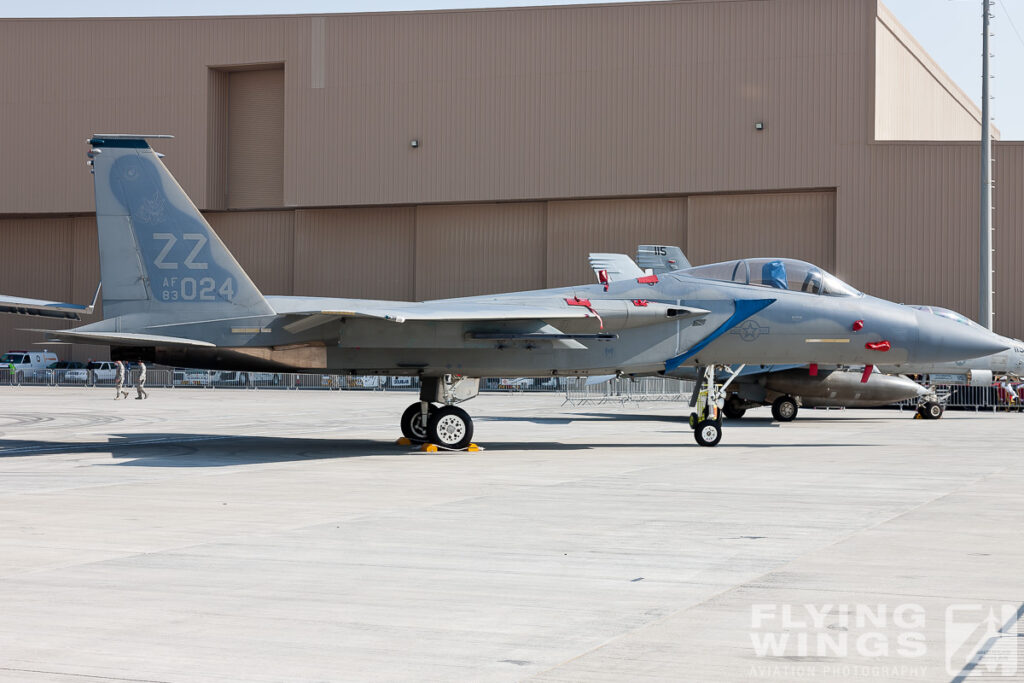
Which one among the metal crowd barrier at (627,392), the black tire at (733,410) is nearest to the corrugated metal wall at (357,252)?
the metal crowd barrier at (627,392)

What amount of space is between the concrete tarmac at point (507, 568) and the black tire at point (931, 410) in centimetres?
1360

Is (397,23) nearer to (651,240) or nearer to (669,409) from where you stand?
(651,240)

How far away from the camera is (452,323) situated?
1540cm

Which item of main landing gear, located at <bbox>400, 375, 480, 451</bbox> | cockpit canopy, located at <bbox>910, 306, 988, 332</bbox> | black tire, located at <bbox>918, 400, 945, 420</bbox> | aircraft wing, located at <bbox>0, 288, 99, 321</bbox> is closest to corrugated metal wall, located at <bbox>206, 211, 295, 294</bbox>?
black tire, located at <bbox>918, 400, 945, 420</bbox>

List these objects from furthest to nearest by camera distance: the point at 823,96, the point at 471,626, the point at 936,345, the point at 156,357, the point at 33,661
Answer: the point at 823,96 < the point at 936,345 < the point at 156,357 < the point at 471,626 < the point at 33,661

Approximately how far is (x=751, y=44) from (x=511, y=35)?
11.7 metres

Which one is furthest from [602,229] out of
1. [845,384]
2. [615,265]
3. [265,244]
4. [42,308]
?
[42,308]

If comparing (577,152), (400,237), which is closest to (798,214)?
(577,152)

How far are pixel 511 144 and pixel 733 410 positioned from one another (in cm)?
2875

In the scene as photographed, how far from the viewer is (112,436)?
18.9m

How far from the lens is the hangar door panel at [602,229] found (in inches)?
2050

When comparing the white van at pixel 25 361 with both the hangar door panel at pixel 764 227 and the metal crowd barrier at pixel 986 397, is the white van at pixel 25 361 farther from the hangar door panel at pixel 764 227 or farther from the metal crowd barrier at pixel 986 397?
the metal crowd barrier at pixel 986 397

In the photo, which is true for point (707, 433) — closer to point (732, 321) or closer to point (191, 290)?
point (732, 321)

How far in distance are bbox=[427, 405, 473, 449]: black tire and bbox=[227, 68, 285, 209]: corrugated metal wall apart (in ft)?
145
